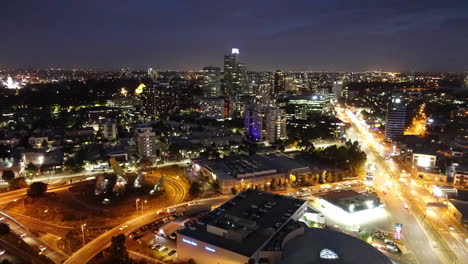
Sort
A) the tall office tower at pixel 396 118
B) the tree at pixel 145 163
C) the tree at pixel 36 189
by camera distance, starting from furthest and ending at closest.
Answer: the tall office tower at pixel 396 118 < the tree at pixel 145 163 < the tree at pixel 36 189

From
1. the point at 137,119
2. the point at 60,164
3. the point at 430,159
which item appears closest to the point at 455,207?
the point at 430,159

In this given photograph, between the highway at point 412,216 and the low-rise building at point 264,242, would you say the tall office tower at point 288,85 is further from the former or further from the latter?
the low-rise building at point 264,242

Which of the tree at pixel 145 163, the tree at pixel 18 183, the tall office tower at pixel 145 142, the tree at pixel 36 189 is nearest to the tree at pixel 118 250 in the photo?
the tree at pixel 36 189

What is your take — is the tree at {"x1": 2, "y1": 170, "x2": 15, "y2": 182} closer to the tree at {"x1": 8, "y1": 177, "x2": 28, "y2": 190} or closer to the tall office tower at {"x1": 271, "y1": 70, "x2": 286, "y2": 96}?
the tree at {"x1": 8, "y1": 177, "x2": 28, "y2": 190}

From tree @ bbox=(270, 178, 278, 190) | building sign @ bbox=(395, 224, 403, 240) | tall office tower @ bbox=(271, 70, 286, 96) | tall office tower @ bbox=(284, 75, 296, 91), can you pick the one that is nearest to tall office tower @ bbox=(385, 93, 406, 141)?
tree @ bbox=(270, 178, 278, 190)

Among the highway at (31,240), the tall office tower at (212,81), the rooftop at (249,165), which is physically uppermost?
the tall office tower at (212,81)

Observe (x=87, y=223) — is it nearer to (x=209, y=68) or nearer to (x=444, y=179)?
(x=444, y=179)

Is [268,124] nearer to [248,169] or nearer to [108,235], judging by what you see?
[248,169]

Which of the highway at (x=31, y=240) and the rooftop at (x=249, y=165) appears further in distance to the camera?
the rooftop at (x=249, y=165)
